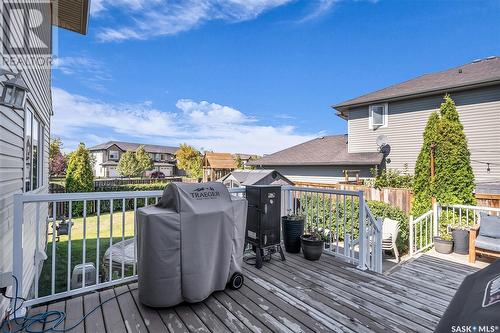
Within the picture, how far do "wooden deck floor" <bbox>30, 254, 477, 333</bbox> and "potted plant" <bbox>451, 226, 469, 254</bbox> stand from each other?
→ 9.25 ft

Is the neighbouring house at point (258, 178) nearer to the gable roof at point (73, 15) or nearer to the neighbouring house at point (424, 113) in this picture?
the neighbouring house at point (424, 113)

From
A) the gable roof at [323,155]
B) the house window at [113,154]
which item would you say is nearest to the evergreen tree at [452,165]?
the gable roof at [323,155]

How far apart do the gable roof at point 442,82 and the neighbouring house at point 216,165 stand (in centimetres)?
852

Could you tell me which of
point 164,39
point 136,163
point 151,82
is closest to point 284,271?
point 164,39

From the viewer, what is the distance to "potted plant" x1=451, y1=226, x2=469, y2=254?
527 cm

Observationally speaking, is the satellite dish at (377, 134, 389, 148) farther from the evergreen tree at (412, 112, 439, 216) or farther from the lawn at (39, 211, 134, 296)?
the lawn at (39, 211, 134, 296)

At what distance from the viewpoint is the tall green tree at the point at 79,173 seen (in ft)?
41.0

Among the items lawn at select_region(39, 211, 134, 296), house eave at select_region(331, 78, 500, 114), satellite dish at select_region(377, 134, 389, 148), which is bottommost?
lawn at select_region(39, 211, 134, 296)

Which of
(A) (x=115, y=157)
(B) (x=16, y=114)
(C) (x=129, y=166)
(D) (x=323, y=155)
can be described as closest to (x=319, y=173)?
(D) (x=323, y=155)

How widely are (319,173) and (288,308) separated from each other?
11.2m

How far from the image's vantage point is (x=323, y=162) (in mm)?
12453

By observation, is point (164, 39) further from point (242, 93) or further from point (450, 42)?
point (450, 42)

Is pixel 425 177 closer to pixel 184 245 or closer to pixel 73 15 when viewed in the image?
pixel 184 245
